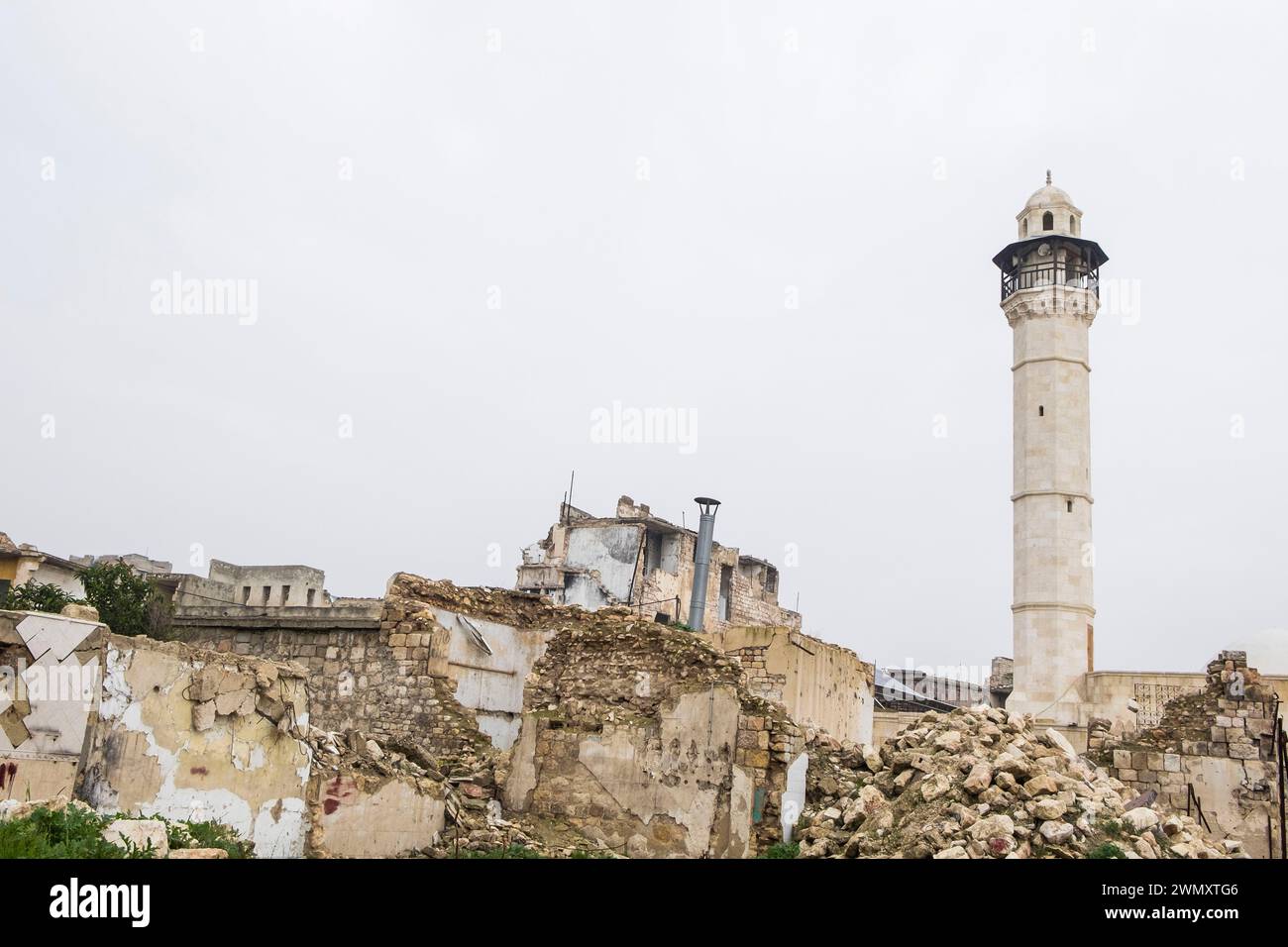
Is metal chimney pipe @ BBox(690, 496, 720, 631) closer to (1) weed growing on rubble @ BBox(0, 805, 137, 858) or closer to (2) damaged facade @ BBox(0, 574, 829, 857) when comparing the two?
(2) damaged facade @ BBox(0, 574, 829, 857)

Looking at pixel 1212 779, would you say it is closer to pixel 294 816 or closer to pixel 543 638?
pixel 543 638

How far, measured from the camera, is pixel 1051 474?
1210 inches

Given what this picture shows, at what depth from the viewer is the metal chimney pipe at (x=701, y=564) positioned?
80.2 feet

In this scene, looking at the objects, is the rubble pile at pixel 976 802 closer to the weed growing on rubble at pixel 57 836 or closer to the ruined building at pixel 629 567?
the weed growing on rubble at pixel 57 836

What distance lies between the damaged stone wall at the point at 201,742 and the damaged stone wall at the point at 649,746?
3.53 metres

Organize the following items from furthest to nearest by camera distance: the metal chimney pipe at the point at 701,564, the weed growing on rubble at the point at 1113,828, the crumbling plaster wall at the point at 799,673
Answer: the metal chimney pipe at the point at 701,564
the crumbling plaster wall at the point at 799,673
the weed growing on rubble at the point at 1113,828

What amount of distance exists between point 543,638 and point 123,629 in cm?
1669

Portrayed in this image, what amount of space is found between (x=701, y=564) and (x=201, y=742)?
676 inches

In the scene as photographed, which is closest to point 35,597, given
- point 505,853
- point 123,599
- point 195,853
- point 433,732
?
point 123,599

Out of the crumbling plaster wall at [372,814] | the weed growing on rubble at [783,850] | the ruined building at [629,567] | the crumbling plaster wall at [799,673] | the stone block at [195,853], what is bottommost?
the weed growing on rubble at [783,850]

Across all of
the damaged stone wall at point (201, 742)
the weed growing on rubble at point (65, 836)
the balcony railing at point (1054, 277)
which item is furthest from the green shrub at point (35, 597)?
the balcony railing at point (1054, 277)

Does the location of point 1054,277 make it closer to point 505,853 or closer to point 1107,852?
point 1107,852

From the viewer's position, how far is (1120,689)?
86.8ft
